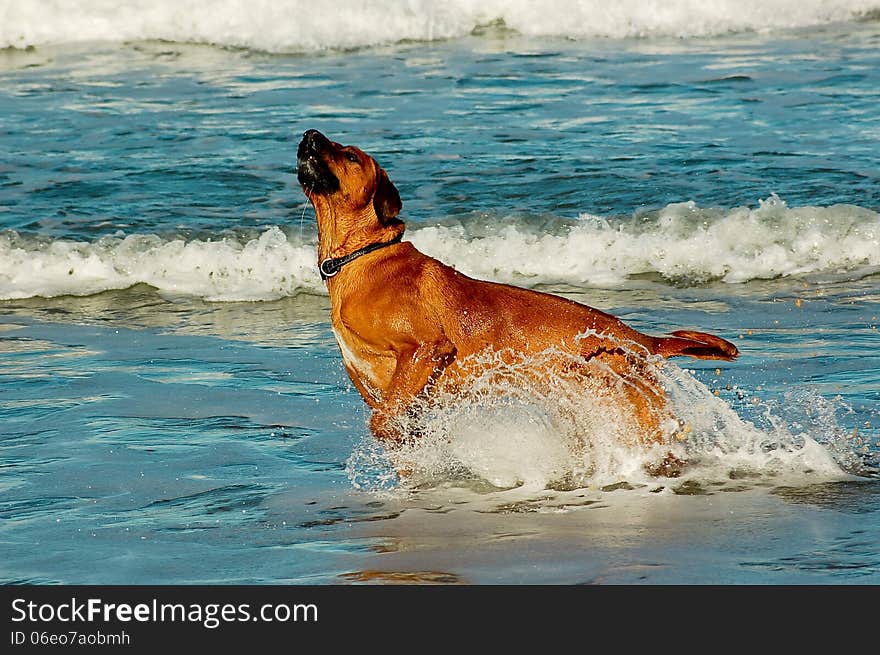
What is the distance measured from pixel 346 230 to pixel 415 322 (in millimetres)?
522

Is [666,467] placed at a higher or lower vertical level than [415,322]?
lower

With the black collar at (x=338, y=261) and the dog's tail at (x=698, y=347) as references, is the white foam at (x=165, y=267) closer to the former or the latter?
the black collar at (x=338, y=261)

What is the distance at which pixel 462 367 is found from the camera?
5.51 metres

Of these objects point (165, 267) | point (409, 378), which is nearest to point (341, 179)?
point (409, 378)

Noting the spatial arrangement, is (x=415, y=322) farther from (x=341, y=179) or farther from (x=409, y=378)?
(x=341, y=179)

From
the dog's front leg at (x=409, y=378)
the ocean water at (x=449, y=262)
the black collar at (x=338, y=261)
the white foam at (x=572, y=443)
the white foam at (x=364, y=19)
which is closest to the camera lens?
the ocean water at (x=449, y=262)

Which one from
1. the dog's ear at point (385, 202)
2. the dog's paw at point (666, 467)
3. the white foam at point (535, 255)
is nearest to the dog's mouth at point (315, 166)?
the dog's ear at point (385, 202)

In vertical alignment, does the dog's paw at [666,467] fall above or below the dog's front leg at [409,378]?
below

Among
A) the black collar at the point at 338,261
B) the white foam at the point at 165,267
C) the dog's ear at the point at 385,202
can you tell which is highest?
the dog's ear at the point at 385,202

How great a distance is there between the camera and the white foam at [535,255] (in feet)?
32.3

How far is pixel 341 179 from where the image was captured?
221 inches

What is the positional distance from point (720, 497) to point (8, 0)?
54.9 ft

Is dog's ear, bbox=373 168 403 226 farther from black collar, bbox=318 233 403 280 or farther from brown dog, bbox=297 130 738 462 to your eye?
black collar, bbox=318 233 403 280
